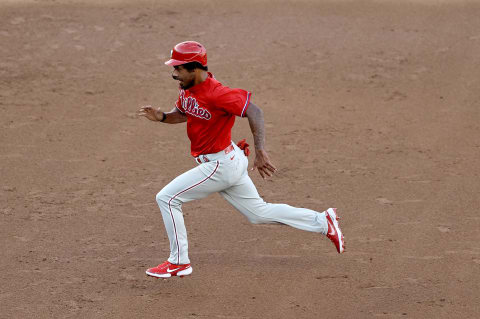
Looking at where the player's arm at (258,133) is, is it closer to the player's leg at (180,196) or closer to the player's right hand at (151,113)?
the player's leg at (180,196)

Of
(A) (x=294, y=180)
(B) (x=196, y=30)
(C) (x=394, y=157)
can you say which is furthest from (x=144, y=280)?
(B) (x=196, y=30)

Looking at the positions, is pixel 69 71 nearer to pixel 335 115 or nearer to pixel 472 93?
pixel 335 115

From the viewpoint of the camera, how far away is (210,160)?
7.29 m

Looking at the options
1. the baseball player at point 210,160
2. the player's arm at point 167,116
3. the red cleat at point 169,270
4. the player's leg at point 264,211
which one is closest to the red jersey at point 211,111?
the baseball player at point 210,160

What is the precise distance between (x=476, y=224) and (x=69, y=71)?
7700 millimetres

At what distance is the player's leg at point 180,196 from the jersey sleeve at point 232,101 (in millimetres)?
564

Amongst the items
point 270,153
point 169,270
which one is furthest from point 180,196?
point 270,153

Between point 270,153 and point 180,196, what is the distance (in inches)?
148

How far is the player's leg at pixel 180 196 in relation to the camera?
7246 mm

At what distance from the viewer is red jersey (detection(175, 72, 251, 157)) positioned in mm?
6949

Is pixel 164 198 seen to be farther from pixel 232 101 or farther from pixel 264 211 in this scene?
pixel 232 101

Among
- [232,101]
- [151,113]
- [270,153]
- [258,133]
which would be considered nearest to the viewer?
[232,101]

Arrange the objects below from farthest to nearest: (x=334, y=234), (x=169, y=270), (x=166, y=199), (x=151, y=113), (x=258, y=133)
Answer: (x=334, y=234) < (x=151, y=113) < (x=169, y=270) < (x=166, y=199) < (x=258, y=133)

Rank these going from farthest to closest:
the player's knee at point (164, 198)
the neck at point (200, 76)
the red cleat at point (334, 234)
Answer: the red cleat at point (334, 234) < the player's knee at point (164, 198) < the neck at point (200, 76)
